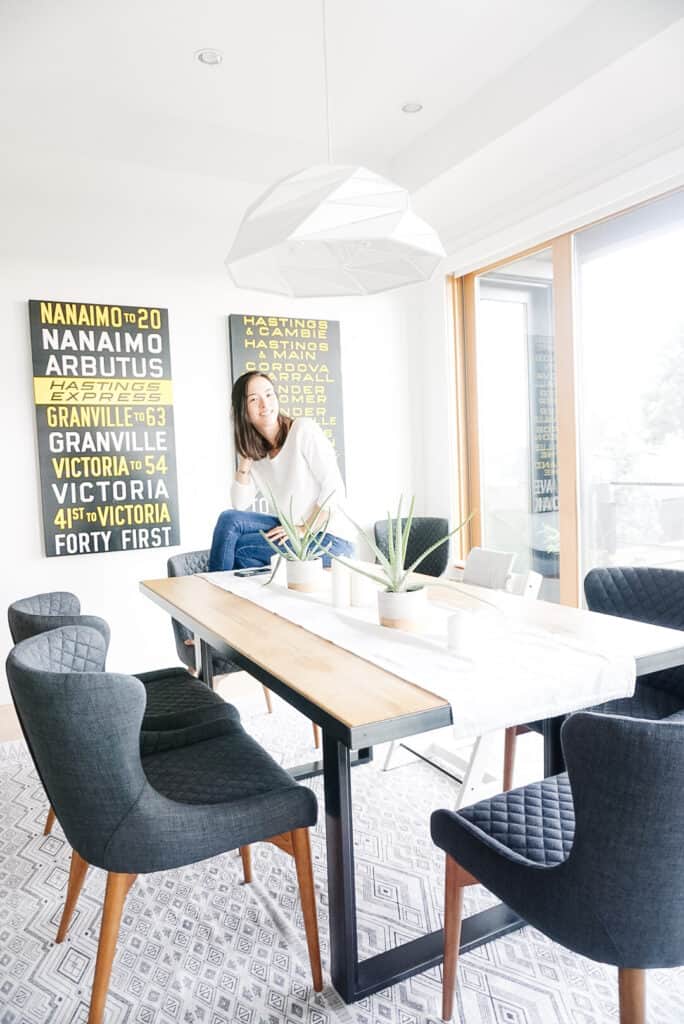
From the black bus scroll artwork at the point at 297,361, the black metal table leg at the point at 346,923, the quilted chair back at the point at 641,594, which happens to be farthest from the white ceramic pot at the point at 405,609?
the black bus scroll artwork at the point at 297,361

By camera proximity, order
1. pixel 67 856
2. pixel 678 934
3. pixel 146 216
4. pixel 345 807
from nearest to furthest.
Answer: pixel 678 934 < pixel 345 807 < pixel 67 856 < pixel 146 216

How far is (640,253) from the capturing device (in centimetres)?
341

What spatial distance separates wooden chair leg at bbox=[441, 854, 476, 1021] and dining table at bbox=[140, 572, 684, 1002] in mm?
162

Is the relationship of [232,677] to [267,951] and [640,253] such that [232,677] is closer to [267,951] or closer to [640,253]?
[267,951]

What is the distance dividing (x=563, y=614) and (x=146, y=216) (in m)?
3.21

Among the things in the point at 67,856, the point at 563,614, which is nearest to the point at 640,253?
the point at 563,614

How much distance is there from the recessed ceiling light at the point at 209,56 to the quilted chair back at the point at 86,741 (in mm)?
2692

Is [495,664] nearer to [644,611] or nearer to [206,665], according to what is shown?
[644,611]

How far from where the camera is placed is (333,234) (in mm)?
1957

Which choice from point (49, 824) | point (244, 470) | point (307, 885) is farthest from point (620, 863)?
point (244, 470)

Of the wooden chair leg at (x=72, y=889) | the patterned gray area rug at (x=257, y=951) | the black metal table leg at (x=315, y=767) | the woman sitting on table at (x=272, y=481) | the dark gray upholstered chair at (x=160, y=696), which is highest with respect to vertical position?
the woman sitting on table at (x=272, y=481)

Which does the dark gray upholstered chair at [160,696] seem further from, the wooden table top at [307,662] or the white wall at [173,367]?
the white wall at [173,367]

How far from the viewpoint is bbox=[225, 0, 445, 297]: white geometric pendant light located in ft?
6.43

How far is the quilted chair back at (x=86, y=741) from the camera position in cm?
134
